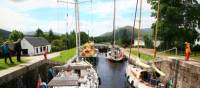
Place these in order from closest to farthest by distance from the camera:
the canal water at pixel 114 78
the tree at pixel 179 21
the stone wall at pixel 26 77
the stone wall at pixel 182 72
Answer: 1. the stone wall at pixel 26 77
2. the stone wall at pixel 182 72
3. the canal water at pixel 114 78
4. the tree at pixel 179 21

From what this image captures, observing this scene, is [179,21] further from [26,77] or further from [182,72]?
[26,77]

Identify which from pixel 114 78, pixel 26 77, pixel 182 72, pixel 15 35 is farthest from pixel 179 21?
pixel 15 35

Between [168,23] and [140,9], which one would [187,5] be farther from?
[140,9]

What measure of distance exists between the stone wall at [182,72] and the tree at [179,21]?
2077cm

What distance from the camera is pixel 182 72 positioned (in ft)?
83.0

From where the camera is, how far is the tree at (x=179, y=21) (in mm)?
50250

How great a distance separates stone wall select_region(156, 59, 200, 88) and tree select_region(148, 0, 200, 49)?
2077cm

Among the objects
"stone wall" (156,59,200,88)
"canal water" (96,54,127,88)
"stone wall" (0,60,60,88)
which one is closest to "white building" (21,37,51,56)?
"canal water" (96,54,127,88)

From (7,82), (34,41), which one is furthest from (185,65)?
(34,41)

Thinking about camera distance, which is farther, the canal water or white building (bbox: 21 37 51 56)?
white building (bbox: 21 37 51 56)

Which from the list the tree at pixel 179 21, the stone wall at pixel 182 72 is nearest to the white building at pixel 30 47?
the tree at pixel 179 21

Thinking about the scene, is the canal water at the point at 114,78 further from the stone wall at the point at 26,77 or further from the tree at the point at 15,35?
the tree at the point at 15,35

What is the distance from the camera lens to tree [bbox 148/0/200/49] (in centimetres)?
5025

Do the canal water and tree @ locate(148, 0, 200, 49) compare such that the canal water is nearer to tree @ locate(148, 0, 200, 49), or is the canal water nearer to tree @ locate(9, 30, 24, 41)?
tree @ locate(148, 0, 200, 49)
